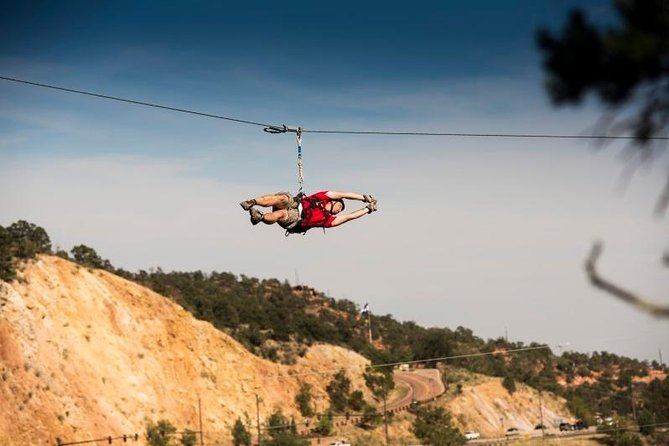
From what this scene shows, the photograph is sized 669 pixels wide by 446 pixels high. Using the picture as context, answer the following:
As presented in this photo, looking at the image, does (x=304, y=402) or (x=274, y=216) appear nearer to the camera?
(x=274, y=216)

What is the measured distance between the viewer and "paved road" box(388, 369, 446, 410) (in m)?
81.3

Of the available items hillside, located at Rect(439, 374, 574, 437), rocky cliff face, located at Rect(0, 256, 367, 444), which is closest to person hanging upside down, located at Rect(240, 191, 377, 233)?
rocky cliff face, located at Rect(0, 256, 367, 444)

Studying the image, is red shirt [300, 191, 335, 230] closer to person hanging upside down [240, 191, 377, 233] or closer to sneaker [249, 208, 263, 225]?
person hanging upside down [240, 191, 377, 233]

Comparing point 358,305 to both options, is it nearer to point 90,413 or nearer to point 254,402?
point 254,402

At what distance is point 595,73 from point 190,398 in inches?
2247

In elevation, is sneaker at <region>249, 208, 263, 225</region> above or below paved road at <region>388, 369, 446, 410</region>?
above

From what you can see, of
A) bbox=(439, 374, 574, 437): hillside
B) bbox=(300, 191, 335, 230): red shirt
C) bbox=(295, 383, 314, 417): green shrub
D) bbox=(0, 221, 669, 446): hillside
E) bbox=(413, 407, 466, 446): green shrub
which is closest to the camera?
bbox=(300, 191, 335, 230): red shirt

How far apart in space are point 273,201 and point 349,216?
6.45ft

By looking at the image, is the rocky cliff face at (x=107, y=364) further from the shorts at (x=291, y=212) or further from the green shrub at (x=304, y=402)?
the shorts at (x=291, y=212)

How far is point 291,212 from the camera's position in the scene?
15.6m

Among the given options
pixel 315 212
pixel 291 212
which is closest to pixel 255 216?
pixel 291 212

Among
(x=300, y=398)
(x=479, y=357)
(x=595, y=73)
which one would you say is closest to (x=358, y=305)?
(x=479, y=357)

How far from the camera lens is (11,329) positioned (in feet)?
168

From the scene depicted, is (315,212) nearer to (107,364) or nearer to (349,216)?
(349,216)
